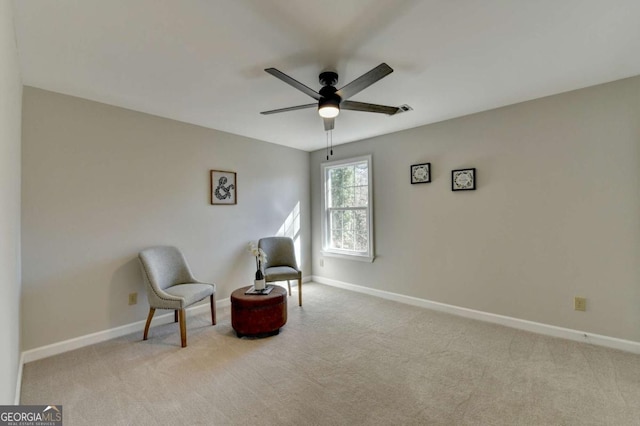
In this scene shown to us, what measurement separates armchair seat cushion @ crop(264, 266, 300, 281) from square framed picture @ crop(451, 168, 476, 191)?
2318 millimetres

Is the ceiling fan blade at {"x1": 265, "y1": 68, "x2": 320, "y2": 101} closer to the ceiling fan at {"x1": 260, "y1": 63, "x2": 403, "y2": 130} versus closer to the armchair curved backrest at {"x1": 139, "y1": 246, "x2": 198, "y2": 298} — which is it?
the ceiling fan at {"x1": 260, "y1": 63, "x2": 403, "y2": 130}

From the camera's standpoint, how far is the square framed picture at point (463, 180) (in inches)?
130

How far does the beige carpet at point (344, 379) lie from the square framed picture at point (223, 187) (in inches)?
66.7

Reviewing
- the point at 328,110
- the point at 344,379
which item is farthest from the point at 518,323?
the point at 328,110

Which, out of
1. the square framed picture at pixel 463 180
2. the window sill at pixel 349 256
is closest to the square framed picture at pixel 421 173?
the square framed picture at pixel 463 180

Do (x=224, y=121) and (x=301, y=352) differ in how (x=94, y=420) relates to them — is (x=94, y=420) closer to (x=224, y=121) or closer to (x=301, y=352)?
(x=301, y=352)

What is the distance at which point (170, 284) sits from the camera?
3078 mm

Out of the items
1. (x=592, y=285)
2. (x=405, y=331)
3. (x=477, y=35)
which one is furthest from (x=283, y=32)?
(x=592, y=285)

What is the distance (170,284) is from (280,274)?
129 centimetres

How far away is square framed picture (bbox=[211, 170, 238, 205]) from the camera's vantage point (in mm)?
3727

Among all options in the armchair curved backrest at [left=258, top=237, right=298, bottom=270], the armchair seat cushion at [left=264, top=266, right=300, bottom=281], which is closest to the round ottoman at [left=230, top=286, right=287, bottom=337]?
the armchair seat cushion at [left=264, top=266, right=300, bottom=281]

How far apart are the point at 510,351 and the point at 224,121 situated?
3901 mm

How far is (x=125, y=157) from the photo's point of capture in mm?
2969

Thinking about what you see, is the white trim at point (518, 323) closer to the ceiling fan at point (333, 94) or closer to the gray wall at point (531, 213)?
the gray wall at point (531, 213)
